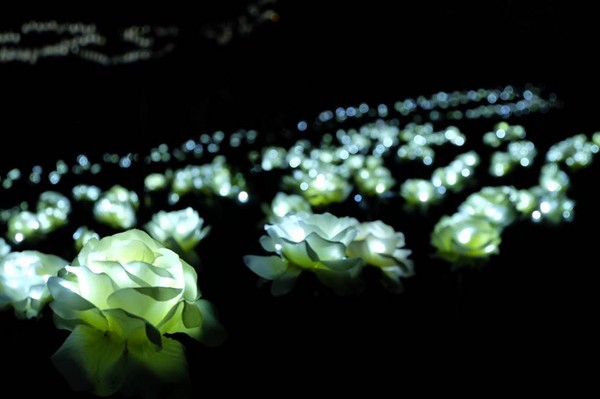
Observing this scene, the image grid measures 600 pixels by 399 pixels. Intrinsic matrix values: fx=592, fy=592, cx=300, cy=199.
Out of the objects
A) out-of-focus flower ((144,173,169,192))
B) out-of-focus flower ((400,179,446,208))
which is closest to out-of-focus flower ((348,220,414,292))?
out-of-focus flower ((400,179,446,208))

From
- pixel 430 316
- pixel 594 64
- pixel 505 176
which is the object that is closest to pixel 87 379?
pixel 430 316

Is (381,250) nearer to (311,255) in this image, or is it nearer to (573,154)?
(311,255)

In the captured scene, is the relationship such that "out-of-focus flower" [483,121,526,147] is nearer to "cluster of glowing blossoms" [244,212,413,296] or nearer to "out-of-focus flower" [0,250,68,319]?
"cluster of glowing blossoms" [244,212,413,296]

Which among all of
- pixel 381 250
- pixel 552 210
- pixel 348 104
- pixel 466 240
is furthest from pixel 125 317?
pixel 348 104

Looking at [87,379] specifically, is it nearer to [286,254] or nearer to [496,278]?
[286,254]

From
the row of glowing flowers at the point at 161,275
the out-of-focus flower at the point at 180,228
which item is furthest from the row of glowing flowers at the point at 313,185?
the out-of-focus flower at the point at 180,228

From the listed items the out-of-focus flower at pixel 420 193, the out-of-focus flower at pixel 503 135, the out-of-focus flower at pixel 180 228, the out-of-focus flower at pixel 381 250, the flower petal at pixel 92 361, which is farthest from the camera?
the out-of-focus flower at pixel 503 135

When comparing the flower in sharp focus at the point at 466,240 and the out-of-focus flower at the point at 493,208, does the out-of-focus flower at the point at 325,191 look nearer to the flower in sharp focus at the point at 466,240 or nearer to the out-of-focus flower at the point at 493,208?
the out-of-focus flower at the point at 493,208
